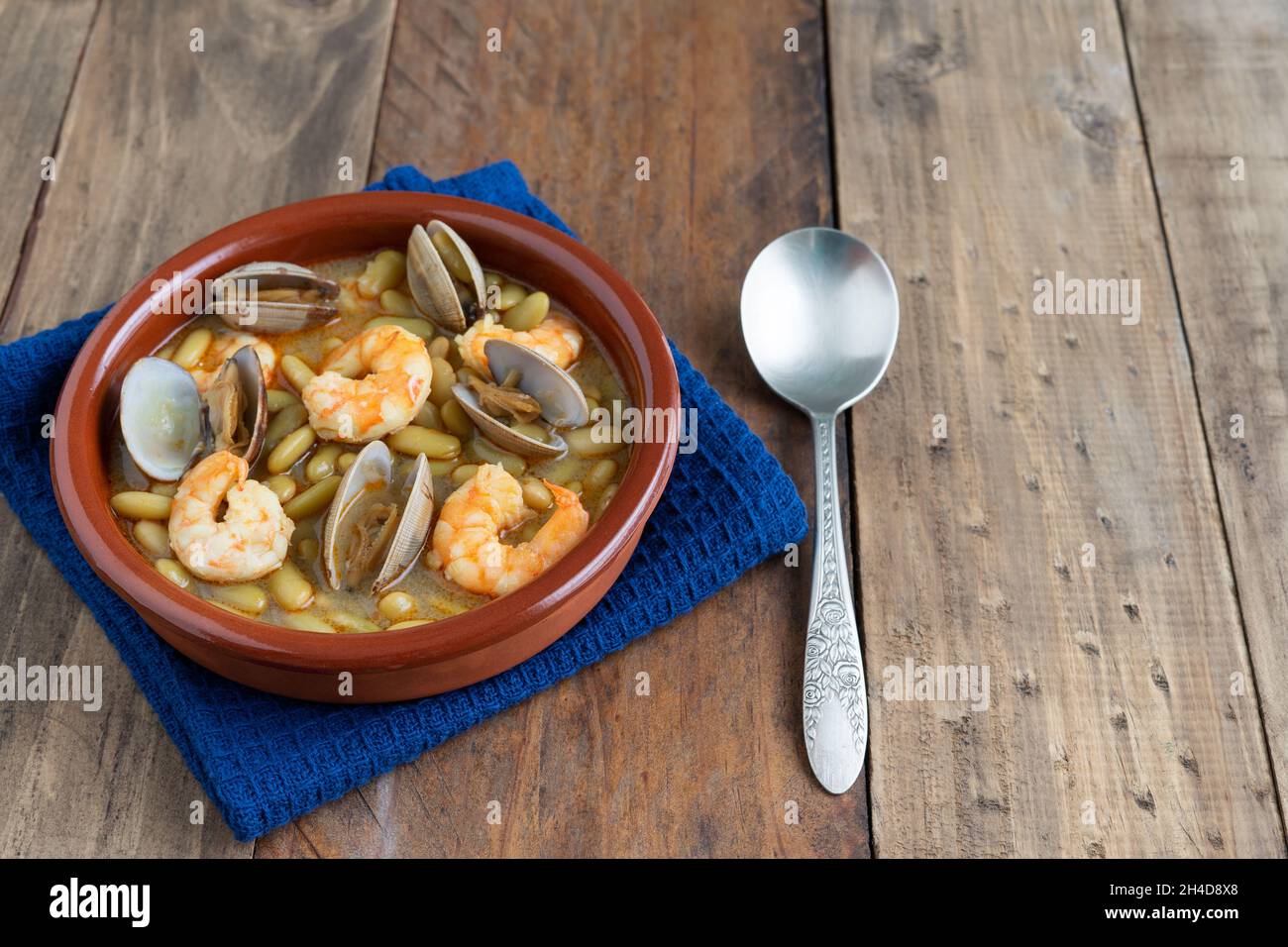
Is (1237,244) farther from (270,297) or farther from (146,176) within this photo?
(146,176)

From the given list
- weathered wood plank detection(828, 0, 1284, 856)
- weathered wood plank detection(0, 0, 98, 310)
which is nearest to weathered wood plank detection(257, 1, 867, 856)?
weathered wood plank detection(828, 0, 1284, 856)

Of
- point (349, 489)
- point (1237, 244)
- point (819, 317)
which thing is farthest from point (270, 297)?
point (1237, 244)

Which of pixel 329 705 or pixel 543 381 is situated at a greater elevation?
pixel 543 381

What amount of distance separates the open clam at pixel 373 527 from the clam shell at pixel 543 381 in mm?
176

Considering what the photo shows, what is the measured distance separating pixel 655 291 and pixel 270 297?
0.61 metres

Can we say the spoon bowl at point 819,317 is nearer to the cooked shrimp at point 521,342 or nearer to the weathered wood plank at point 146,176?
the cooked shrimp at point 521,342

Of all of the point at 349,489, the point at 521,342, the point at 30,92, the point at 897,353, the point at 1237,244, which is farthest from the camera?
the point at 30,92

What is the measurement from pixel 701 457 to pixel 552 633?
1.13 ft

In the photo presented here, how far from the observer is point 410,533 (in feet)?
5.31

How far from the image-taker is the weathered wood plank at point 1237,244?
73.2 inches

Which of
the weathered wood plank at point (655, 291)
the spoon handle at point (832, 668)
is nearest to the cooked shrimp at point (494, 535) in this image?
the weathered wood plank at point (655, 291)

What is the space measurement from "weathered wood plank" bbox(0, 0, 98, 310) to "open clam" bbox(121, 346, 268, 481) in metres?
0.56

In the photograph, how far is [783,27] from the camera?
2.51 metres
